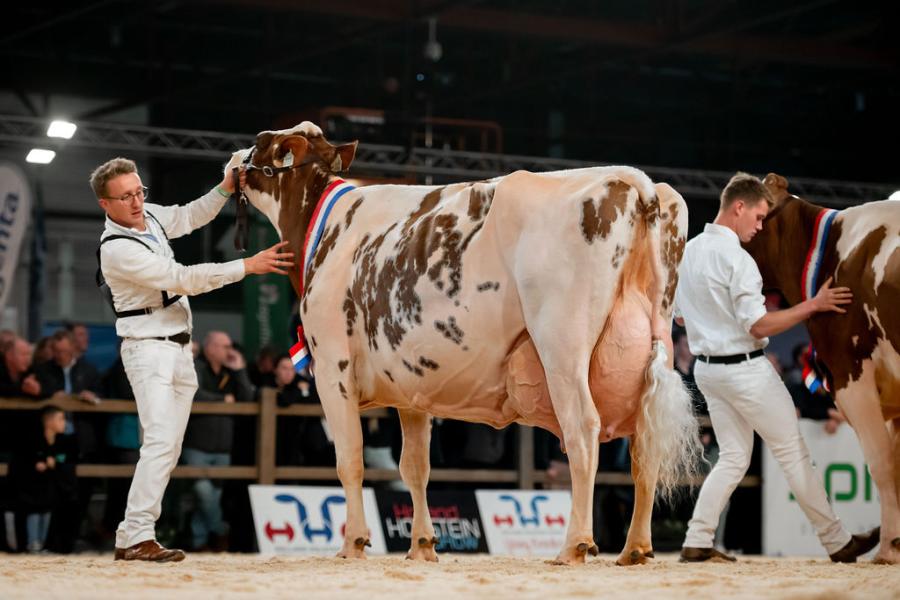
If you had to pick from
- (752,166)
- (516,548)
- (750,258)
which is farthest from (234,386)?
(752,166)

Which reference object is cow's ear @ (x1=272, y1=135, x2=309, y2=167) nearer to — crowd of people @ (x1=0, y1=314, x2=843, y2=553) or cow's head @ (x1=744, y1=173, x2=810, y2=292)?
cow's head @ (x1=744, y1=173, x2=810, y2=292)

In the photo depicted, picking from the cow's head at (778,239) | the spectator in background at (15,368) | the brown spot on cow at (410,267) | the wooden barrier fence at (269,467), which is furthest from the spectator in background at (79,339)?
the cow's head at (778,239)

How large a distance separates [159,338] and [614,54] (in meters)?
13.2

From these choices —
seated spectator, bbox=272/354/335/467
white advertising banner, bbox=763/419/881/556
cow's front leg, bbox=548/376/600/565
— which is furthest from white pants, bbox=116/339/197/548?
white advertising banner, bbox=763/419/881/556

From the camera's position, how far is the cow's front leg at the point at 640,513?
6.01 meters

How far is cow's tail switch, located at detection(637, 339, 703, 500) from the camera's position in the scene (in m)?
5.80

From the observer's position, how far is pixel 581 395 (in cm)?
574

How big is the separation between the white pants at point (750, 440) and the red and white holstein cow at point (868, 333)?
0.29 m

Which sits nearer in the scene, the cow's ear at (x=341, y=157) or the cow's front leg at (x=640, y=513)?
the cow's front leg at (x=640, y=513)

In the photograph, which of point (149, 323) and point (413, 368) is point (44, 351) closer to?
point (149, 323)

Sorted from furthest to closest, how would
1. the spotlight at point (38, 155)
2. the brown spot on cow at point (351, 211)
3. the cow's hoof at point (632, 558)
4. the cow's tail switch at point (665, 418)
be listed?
the spotlight at point (38, 155)
the brown spot on cow at point (351, 211)
the cow's hoof at point (632, 558)
the cow's tail switch at point (665, 418)

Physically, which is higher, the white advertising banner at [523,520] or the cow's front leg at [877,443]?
the cow's front leg at [877,443]

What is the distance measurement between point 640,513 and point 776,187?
2.38 metres

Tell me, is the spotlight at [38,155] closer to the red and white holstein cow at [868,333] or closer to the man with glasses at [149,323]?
the man with glasses at [149,323]
